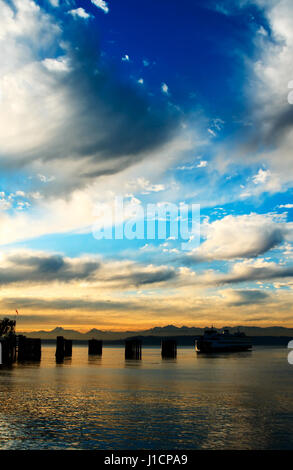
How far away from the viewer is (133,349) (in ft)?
420

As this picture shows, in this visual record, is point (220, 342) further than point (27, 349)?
Yes

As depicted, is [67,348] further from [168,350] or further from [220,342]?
[220,342]

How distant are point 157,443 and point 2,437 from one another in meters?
8.65

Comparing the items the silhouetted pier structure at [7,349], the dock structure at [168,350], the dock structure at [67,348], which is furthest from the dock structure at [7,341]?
the dock structure at [168,350]

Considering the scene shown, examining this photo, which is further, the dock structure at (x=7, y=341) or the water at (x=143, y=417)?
the dock structure at (x=7, y=341)

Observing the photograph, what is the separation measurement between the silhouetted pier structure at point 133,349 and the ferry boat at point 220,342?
40695 millimetres

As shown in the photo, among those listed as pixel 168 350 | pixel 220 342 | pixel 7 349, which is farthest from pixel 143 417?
pixel 220 342

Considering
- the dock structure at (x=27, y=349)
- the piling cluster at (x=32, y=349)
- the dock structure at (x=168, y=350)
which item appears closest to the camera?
the piling cluster at (x=32, y=349)

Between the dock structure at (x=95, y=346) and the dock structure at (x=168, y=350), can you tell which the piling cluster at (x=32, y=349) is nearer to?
the dock structure at (x=168, y=350)

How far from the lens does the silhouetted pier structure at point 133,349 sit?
126250 mm

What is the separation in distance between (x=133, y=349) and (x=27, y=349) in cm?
3549

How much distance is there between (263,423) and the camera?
2795 centimetres

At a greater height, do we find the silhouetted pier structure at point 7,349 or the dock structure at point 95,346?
the silhouetted pier structure at point 7,349
